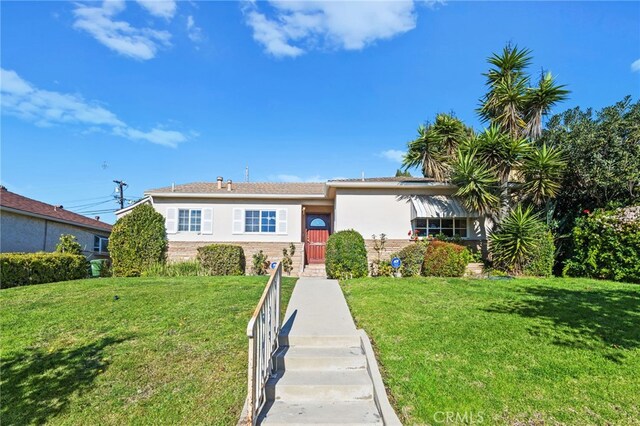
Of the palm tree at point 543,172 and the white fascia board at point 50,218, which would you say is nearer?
the palm tree at point 543,172

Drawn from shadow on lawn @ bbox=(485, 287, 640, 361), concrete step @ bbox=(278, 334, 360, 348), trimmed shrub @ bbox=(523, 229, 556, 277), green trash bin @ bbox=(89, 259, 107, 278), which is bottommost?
concrete step @ bbox=(278, 334, 360, 348)

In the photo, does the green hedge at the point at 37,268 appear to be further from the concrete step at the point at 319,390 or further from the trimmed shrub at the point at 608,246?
the trimmed shrub at the point at 608,246

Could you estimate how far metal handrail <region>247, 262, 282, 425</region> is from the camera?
3809mm

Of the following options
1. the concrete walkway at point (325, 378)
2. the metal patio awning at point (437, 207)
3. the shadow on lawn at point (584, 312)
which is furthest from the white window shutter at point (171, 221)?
the shadow on lawn at point (584, 312)

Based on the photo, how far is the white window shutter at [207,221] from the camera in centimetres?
1688

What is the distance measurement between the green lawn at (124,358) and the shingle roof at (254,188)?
8.72 metres

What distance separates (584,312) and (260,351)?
266 inches

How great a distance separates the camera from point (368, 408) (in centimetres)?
446

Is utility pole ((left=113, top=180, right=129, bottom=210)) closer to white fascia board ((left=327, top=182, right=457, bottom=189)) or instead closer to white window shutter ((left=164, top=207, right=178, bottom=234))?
white window shutter ((left=164, top=207, right=178, bottom=234))

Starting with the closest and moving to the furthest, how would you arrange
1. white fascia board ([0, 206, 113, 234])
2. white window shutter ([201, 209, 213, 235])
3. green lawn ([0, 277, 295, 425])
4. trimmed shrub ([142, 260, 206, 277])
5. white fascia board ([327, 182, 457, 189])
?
green lawn ([0, 277, 295, 425]) < trimmed shrub ([142, 260, 206, 277]) < white fascia board ([327, 182, 457, 189]) < white fascia board ([0, 206, 113, 234]) < white window shutter ([201, 209, 213, 235])

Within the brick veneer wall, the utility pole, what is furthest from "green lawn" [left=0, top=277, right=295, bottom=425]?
the utility pole

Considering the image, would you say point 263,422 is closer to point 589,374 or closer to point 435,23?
point 589,374

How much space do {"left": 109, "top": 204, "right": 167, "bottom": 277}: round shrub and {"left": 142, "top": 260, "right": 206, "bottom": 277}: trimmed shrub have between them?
1.82ft

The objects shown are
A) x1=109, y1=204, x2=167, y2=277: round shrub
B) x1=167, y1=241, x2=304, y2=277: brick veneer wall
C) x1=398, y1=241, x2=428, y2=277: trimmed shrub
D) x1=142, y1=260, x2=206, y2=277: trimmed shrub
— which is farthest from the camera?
x1=167, y1=241, x2=304, y2=277: brick veneer wall
